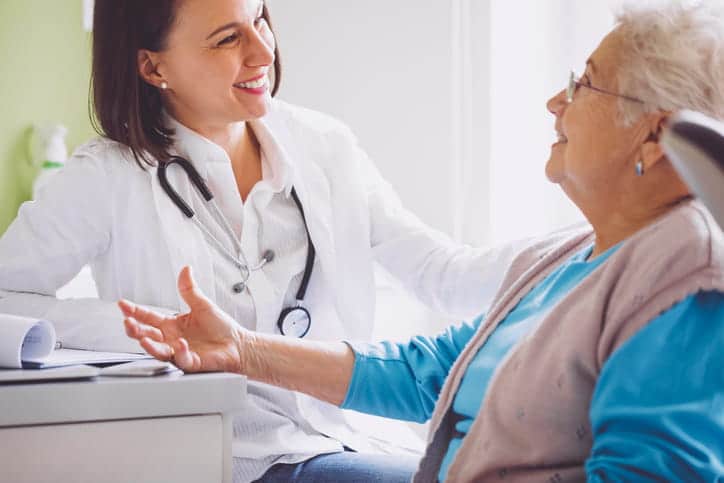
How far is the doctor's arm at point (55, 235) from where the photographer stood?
166 cm

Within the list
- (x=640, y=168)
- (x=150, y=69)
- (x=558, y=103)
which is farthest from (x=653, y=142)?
(x=150, y=69)

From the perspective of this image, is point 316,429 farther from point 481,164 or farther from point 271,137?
point 481,164

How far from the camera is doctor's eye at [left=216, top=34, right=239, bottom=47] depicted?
68.3 inches

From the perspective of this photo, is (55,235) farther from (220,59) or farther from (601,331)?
(601,331)

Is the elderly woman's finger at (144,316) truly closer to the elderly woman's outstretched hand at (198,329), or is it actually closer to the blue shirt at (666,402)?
the elderly woman's outstretched hand at (198,329)

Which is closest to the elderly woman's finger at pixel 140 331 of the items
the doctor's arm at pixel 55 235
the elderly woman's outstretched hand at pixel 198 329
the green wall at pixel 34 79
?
the elderly woman's outstretched hand at pixel 198 329

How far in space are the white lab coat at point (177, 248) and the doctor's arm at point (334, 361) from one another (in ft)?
0.85

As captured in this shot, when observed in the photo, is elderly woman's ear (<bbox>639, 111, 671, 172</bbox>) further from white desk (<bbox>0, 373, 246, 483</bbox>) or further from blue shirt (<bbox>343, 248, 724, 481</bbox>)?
white desk (<bbox>0, 373, 246, 483</bbox>)

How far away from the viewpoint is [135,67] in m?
1.77

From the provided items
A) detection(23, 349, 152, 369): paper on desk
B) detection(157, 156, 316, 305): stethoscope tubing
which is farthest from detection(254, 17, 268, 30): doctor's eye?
detection(23, 349, 152, 369): paper on desk

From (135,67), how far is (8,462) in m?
1.00

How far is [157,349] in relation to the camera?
1155 millimetres

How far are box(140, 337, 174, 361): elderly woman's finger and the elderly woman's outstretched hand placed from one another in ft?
0.10

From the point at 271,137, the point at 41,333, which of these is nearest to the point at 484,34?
the point at 271,137
